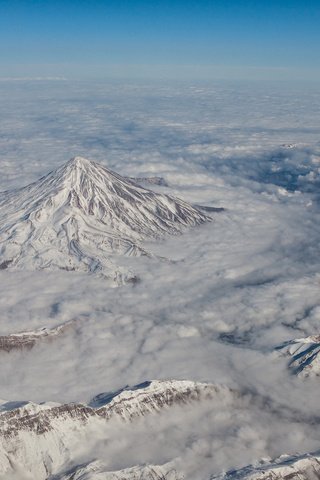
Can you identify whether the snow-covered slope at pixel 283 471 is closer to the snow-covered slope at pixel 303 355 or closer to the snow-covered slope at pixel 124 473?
the snow-covered slope at pixel 124 473

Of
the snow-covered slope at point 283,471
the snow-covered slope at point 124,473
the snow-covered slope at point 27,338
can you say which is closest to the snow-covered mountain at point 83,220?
the snow-covered slope at point 27,338

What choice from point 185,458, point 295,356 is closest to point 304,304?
point 295,356

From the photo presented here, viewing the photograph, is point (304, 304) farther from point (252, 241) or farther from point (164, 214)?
point (164, 214)

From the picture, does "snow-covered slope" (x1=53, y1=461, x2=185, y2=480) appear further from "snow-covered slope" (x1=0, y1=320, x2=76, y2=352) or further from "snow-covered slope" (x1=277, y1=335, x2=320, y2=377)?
"snow-covered slope" (x1=0, y1=320, x2=76, y2=352)

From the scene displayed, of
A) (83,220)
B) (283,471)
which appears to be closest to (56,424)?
(283,471)

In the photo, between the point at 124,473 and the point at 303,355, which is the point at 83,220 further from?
the point at 124,473

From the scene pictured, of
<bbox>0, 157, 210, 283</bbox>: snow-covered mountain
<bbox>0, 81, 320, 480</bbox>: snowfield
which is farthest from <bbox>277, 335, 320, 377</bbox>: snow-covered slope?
<bbox>0, 157, 210, 283</bbox>: snow-covered mountain
